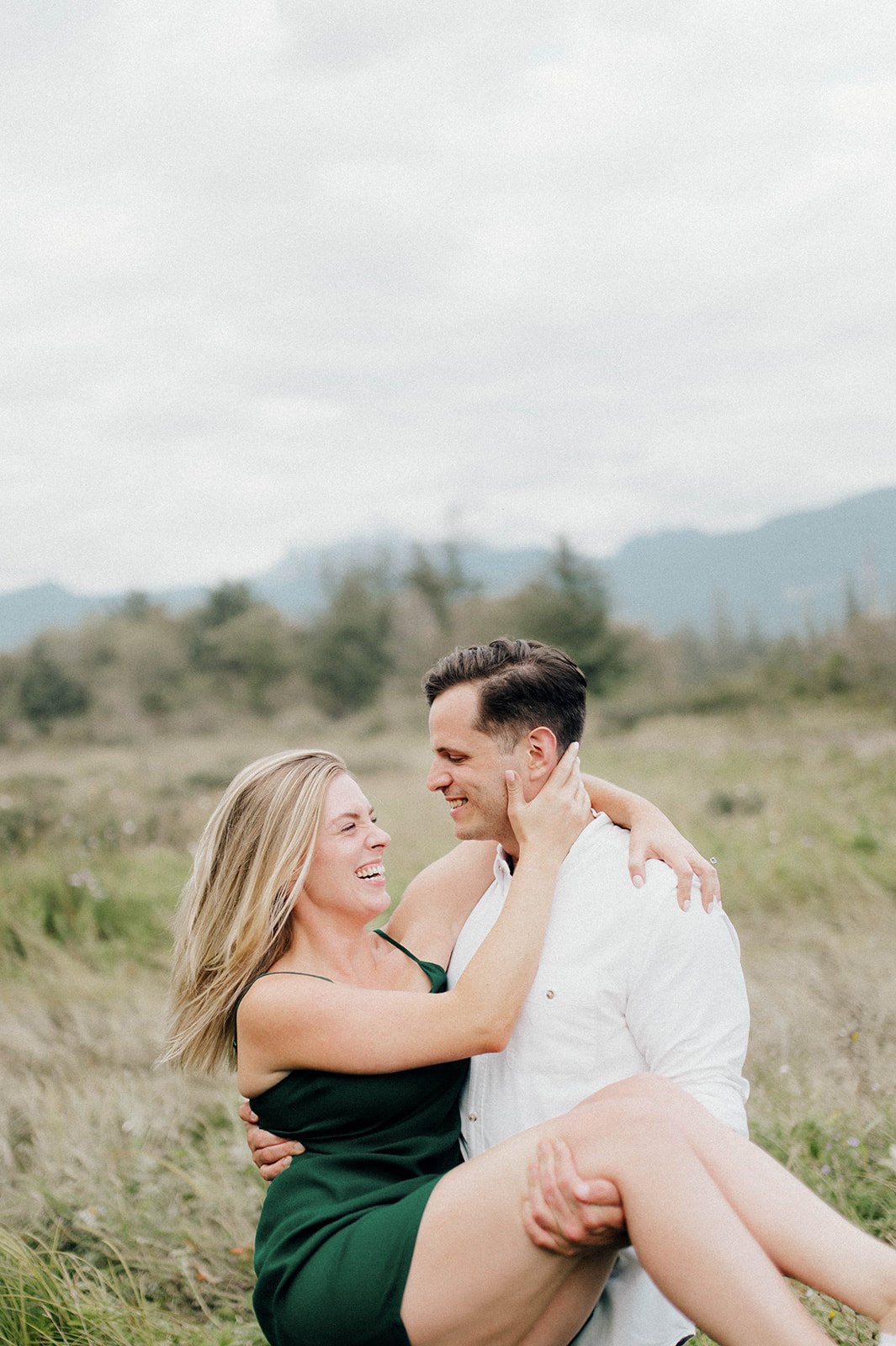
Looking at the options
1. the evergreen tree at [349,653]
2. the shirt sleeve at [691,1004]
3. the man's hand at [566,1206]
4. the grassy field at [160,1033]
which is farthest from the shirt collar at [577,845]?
the evergreen tree at [349,653]

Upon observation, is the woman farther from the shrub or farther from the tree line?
the shrub

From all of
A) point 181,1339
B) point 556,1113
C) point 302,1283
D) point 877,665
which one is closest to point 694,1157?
point 556,1113

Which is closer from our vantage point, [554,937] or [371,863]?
[554,937]

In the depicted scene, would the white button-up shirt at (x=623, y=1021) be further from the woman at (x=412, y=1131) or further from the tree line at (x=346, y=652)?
the tree line at (x=346, y=652)

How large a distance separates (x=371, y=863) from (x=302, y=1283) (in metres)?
0.98

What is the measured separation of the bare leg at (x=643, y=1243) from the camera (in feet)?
6.66

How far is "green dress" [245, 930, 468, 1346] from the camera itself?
238 centimetres

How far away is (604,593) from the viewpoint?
108 ft

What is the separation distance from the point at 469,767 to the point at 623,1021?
0.76m

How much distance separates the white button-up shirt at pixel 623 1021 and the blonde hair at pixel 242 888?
2.13 ft

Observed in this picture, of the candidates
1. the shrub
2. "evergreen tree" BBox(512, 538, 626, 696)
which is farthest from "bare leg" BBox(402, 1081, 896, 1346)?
the shrub

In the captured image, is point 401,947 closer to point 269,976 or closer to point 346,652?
point 269,976

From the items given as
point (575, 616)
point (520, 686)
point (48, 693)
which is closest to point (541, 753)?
point (520, 686)

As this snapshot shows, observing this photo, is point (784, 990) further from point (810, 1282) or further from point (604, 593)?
point (604, 593)
